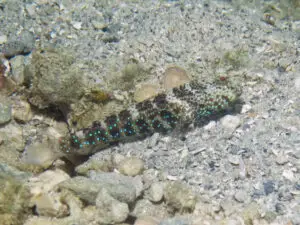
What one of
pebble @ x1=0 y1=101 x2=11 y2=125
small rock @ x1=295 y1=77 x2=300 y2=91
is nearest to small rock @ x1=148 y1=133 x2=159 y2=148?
small rock @ x1=295 y1=77 x2=300 y2=91

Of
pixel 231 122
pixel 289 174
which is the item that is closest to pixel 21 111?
pixel 231 122

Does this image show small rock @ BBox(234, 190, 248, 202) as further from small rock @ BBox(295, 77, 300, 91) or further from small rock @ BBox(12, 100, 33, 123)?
small rock @ BBox(12, 100, 33, 123)

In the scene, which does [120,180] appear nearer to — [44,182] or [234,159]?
[44,182]

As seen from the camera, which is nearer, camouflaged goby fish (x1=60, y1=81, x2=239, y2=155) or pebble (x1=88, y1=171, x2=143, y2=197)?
pebble (x1=88, y1=171, x2=143, y2=197)

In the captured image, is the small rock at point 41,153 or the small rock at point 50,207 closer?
the small rock at point 50,207

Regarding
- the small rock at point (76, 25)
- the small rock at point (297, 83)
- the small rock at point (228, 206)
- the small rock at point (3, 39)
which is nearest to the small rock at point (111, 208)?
the small rock at point (228, 206)

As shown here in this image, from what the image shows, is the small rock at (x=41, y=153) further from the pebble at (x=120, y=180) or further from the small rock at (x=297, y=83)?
the small rock at (x=297, y=83)
